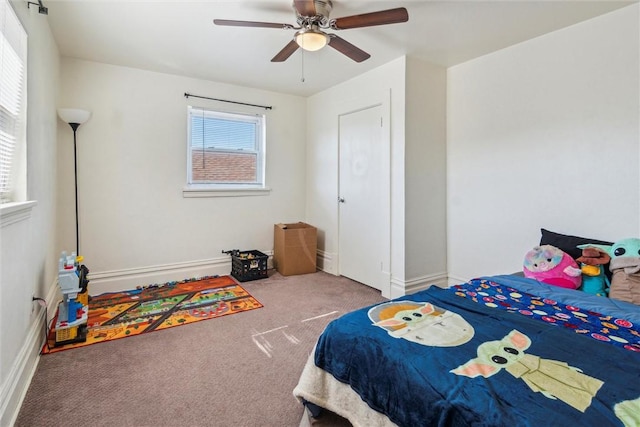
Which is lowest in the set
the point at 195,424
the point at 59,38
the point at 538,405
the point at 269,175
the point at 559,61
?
the point at 195,424

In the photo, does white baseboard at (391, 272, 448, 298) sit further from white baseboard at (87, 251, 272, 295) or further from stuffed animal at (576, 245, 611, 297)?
white baseboard at (87, 251, 272, 295)

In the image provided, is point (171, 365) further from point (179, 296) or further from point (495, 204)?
point (495, 204)

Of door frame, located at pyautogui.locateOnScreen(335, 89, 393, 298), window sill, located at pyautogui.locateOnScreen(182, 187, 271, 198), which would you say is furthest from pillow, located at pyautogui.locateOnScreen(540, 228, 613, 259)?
window sill, located at pyautogui.locateOnScreen(182, 187, 271, 198)

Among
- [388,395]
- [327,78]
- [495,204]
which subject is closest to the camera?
[388,395]

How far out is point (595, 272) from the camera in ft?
7.11

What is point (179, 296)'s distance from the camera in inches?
132

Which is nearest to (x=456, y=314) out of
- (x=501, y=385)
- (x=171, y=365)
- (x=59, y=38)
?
(x=501, y=385)

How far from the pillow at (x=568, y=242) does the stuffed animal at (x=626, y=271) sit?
0.36ft

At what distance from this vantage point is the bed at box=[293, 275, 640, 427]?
3.30 ft

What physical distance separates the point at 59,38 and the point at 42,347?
2537 millimetres

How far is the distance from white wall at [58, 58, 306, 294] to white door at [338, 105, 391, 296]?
1199 millimetres

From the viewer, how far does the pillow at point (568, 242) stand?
2.34m

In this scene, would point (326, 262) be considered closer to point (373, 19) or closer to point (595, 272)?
point (595, 272)

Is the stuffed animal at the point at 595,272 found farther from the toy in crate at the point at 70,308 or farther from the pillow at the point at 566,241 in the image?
the toy in crate at the point at 70,308
